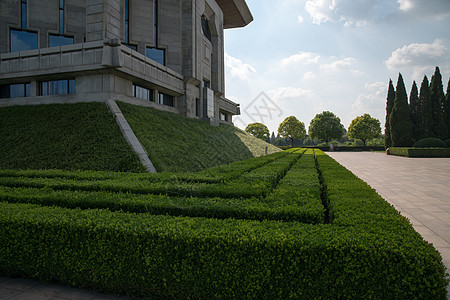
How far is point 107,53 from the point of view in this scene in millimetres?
14281

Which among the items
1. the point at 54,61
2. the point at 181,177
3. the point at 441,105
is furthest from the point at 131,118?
the point at 441,105

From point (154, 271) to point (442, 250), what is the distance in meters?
5.22

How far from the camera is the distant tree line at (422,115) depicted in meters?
36.5

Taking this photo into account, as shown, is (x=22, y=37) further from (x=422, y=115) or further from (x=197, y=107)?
→ (x=422, y=115)

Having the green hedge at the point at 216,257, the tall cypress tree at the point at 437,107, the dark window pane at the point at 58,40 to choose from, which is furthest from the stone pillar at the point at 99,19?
the tall cypress tree at the point at 437,107

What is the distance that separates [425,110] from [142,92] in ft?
136

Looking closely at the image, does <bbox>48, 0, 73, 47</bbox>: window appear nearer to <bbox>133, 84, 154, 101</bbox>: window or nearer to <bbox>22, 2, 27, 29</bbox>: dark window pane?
<bbox>22, 2, 27, 29</bbox>: dark window pane

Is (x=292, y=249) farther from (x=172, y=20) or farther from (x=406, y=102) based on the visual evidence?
(x=406, y=102)

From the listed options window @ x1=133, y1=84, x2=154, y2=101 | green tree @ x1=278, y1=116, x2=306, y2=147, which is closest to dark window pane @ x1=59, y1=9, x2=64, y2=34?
window @ x1=133, y1=84, x2=154, y2=101

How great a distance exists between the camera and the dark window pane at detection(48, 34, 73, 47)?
68.7 ft

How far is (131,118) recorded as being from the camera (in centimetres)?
1406

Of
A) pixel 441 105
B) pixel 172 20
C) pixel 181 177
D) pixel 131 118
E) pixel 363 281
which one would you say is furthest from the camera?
pixel 441 105

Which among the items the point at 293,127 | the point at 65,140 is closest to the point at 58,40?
the point at 65,140

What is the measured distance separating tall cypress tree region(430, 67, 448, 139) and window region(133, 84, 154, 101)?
4154cm
